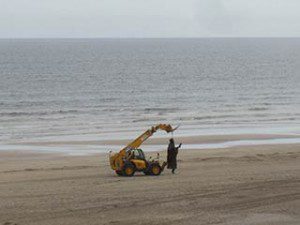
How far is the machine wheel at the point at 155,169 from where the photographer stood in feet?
75.6

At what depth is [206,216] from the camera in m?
16.7

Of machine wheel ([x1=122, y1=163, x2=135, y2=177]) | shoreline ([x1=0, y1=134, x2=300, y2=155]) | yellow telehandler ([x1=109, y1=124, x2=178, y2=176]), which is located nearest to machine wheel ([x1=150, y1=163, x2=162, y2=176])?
yellow telehandler ([x1=109, y1=124, x2=178, y2=176])

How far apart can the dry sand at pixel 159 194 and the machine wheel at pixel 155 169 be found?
0.86ft

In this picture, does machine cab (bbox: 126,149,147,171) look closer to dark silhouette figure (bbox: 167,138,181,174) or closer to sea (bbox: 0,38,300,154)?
dark silhouette figure (bbox: 167,138,181,174)

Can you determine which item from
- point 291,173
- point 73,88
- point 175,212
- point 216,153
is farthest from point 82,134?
point 73,88

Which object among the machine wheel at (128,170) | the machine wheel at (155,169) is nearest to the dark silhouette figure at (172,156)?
the machine wheel at (155,169)

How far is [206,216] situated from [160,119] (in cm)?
3238

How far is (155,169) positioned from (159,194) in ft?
12.6

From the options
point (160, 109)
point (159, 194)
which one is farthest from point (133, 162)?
point (160, 109)

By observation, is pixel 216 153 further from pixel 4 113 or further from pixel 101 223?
pixel 4 113

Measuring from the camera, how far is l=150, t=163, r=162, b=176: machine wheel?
23.0m

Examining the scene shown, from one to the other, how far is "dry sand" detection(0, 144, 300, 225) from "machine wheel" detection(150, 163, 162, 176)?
0.26 m

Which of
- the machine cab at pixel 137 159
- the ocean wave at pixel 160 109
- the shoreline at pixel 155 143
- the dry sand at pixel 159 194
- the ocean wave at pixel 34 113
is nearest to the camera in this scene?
the dry sand at pixel 159 194

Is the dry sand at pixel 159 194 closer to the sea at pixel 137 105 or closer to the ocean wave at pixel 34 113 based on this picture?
the sea at pixel 137 105
